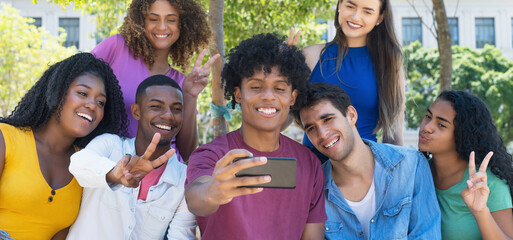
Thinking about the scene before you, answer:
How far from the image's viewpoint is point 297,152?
3650 mm

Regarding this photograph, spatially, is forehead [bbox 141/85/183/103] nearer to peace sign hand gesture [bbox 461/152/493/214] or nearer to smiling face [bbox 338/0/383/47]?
smiling face [bbox 338/0/383/47]

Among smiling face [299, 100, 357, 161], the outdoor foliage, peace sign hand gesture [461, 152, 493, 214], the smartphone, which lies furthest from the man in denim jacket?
the outdoor foliage

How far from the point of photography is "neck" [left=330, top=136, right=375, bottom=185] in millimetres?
3797

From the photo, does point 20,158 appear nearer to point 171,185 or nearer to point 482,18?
point 171,185

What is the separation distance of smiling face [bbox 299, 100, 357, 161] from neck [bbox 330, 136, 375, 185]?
0.07m

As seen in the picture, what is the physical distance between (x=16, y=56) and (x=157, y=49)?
52.4ft

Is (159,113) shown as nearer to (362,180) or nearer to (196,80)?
(196,80)

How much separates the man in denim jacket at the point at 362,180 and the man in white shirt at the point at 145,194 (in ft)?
3.29

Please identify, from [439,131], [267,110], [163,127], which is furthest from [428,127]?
[163,127]

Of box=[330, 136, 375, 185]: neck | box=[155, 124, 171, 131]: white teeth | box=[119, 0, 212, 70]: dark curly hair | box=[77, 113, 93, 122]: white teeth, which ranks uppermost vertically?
box=[119, 0, 212, 70]: dark curly hair

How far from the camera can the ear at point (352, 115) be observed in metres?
3.88

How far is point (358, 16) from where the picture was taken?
4227 millimetres

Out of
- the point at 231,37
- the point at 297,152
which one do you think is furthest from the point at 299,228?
the point at 231,37

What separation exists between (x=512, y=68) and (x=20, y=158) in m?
23.5
